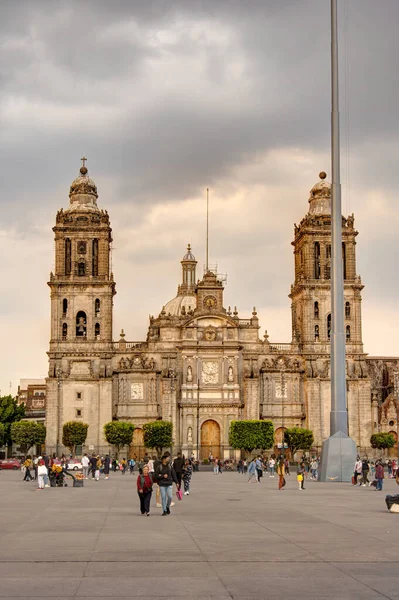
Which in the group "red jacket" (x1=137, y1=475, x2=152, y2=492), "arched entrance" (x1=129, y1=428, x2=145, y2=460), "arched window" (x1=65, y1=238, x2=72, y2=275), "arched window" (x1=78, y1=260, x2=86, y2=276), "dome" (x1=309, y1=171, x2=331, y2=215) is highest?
"dome" (x1=309, y1=171, x2=331, y2=215)

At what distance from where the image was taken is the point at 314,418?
9700 cm

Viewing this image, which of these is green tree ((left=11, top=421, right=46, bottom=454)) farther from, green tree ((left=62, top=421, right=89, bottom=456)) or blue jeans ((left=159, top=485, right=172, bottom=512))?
blue jeans ((left=159, top=485, right=172, bottom=512))

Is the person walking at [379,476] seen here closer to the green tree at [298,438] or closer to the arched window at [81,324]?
the green tree at [298,438]

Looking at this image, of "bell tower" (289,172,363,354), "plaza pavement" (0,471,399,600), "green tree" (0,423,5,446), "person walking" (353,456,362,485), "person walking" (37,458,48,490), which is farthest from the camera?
"bell tower" (289,172,363,354)

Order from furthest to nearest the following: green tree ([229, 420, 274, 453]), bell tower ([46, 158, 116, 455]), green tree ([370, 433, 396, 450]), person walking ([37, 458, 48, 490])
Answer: green tree ([370, 433, 396, 450]) < bell tower ([46, 158, 116, 455]) < green tree ([229, 420, 274, 453]) < person walking ([37, 458, 48, 490])

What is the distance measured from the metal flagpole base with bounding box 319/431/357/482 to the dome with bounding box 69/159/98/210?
2519 inches

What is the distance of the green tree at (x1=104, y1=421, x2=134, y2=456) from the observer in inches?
3578

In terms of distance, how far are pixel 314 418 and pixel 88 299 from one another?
990 inches

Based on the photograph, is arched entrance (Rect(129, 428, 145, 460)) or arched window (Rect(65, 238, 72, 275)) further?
arched window (Rect(65, 238, 72, 275))

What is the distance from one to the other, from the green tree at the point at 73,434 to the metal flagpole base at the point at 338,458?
172 feet

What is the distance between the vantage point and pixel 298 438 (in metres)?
91.8

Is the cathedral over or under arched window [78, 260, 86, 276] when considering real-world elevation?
under

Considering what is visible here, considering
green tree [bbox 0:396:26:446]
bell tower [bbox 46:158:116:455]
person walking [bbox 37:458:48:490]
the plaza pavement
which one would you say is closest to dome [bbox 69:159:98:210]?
bell tower [bbox 46:158:116:455]

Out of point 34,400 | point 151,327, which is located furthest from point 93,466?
point 34,400
